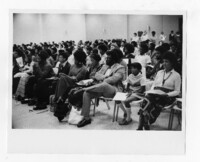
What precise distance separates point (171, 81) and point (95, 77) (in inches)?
23.6

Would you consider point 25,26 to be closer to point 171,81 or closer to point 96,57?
point 96,57

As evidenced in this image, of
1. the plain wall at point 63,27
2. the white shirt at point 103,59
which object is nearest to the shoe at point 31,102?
the plain wall at point 63,27

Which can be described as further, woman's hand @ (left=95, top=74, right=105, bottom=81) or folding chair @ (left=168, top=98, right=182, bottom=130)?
woman's hand @ (left=95, top=74, right=105, bottom=81)

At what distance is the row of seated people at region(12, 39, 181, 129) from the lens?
238 cm

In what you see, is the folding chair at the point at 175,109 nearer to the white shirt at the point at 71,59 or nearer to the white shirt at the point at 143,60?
the white shirt at the point at 143,60

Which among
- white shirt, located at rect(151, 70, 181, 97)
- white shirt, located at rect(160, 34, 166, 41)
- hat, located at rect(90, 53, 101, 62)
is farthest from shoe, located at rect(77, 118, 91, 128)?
white shirt, located at rect(160, 34, 166, 41)

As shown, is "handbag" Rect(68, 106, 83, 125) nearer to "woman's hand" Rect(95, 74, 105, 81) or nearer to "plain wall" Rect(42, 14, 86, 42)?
"woman's hand" Rect(95, 74, 105, 81)

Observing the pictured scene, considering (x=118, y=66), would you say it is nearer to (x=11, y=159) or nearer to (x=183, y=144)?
(x=183, y=144)

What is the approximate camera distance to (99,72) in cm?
247

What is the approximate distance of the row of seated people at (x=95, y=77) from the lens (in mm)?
2383

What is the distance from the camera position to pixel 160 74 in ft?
7.85

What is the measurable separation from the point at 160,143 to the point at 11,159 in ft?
3.76

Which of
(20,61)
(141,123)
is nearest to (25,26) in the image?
(20,61)

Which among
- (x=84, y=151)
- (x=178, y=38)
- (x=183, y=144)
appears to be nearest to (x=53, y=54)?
(x=84, y=151)
